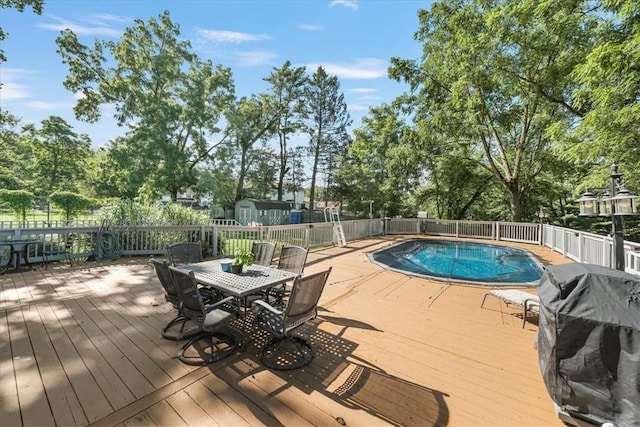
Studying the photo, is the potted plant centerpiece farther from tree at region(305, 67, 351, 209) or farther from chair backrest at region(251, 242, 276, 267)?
tree at region(305, 67, 351, 209)

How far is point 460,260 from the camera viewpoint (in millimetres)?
10461

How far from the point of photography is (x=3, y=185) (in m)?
25.7

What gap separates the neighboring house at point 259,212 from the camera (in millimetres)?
23766

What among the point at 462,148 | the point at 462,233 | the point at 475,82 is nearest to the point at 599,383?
the point at 475,82

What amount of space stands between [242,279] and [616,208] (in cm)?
429

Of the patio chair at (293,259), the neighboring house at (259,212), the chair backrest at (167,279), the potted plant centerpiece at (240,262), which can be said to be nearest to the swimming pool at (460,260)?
the patio chair at (293,259)

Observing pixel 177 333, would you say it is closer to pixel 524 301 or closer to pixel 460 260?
pixel 524 301

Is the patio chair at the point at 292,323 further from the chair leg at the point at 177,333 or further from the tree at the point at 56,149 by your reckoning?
the tree at the point at 56,149

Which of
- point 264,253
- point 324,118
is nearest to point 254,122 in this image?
point 324,118

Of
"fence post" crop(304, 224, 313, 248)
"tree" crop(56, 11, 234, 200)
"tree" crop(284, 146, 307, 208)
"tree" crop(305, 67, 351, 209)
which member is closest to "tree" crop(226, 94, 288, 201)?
"tree" crop(305, 67, 351, 209)

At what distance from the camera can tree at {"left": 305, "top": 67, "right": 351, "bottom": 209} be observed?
2488 centimetres

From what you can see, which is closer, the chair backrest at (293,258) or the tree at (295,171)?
the chair backrest at (293,258)

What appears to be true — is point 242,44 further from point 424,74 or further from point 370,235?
point 370,235

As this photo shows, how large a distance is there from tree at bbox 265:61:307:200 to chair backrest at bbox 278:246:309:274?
897 inches
